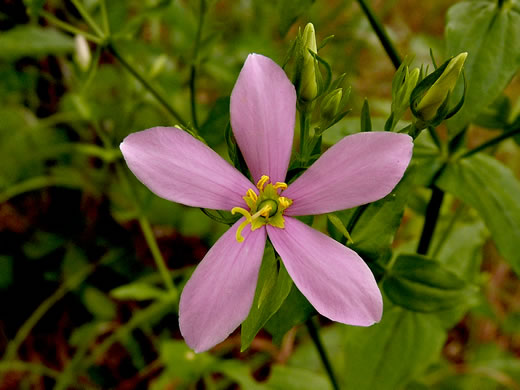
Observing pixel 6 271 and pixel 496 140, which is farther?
pixel 6 271

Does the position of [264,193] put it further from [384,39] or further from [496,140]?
[496,140]

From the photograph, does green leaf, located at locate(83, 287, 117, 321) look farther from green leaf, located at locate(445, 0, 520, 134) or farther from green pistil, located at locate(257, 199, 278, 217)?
green leaf, located at locate(445, 0, 520, 134)

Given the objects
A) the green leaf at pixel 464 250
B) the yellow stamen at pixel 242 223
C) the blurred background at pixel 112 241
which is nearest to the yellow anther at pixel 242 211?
the yellow stamen at pixel 242 223

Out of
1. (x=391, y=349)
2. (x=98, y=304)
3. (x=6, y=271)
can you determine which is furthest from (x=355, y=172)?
(x=6, y=271)

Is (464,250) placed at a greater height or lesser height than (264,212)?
lesser

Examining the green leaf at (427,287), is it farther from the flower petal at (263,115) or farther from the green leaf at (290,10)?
the green leaf at (290,10)

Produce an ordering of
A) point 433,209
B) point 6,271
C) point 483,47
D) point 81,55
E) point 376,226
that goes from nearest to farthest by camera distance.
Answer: point 376,226
point 483,47
point 433,209
point 81,55
point 6,271
